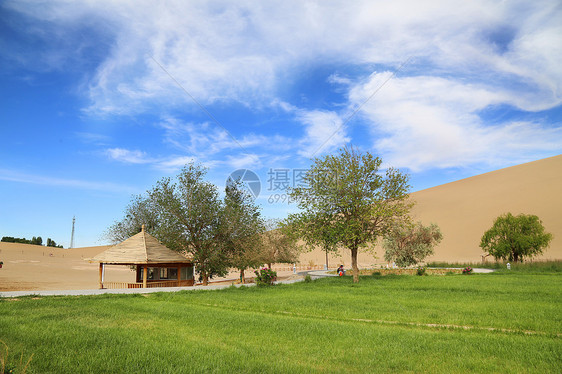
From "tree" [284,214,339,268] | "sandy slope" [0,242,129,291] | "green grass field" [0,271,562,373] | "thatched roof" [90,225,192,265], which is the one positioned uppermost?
"tree" [284,214,339,268]

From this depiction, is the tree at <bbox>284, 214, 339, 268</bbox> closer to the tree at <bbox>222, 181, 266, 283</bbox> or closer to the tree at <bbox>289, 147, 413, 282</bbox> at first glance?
the tree at <bbox>289, 147, 413, 282</bbox>

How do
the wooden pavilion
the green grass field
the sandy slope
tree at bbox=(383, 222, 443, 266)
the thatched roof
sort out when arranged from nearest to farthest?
1. the green grass field
2. the thatched roof
3. the wooden pavilion
4. the sandy slope
5. tree at bbox=(383, 222, 443, 266)

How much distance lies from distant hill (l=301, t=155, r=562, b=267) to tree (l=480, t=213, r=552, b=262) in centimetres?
1599

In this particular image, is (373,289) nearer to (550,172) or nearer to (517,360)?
(517,360)

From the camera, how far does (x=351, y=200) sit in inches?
1183

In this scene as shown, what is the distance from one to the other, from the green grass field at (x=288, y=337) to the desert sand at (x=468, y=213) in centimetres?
4996

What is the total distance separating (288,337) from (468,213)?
336ft

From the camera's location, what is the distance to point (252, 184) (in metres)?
34.1

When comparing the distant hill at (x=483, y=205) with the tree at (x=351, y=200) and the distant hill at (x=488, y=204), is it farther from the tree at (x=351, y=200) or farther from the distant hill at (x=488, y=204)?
the tree at (x=351, y=200)

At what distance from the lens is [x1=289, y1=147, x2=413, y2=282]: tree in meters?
29.5

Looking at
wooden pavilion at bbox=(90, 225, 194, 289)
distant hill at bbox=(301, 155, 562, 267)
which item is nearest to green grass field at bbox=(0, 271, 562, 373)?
wooden pavilion at bbox=(90, 225, 194, 289)

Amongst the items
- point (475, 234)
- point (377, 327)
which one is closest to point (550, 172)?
point (475, 234)

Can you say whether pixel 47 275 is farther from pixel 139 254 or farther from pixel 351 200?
pixel 351 200

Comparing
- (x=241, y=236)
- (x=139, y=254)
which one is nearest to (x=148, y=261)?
(x=139, y=254)
